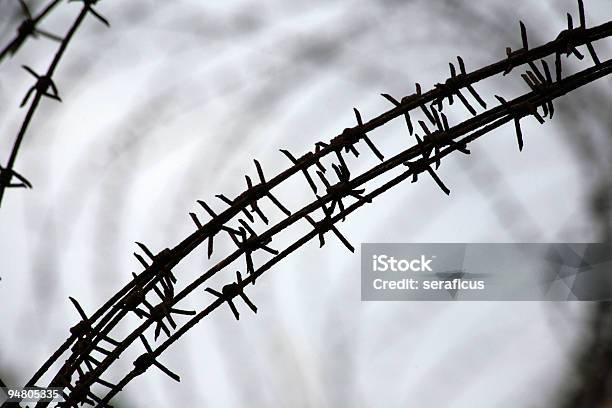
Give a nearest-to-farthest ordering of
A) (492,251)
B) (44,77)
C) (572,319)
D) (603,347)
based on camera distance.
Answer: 1. (44,77)
2. (603,347)
3. (572,319)
4. (492,251)

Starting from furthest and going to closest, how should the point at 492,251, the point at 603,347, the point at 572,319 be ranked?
the point at 492,251 → the point at 572,319 → the point at 603,347

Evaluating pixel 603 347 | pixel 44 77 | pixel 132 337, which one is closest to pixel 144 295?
pixel 132 337

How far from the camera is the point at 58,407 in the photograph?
46 centimetres

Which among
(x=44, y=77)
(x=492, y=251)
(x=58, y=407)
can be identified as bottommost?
(x=58, y=407)

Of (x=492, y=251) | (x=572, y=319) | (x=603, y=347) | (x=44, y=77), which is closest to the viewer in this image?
(x=44, y=77)

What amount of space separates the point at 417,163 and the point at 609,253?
0.66 metres

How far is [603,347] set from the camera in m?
0.72

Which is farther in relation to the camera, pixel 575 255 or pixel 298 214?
pixel 575 255

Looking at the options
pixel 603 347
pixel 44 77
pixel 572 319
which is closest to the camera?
pixel 44 77

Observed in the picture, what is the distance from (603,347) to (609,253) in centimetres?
32

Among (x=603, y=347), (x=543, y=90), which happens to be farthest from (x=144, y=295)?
(x=603, y=347)

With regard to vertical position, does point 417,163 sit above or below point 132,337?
above

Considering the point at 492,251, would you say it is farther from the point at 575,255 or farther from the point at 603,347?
the point at 603,347

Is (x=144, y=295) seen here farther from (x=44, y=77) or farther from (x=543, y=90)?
(x=543, y=90)
